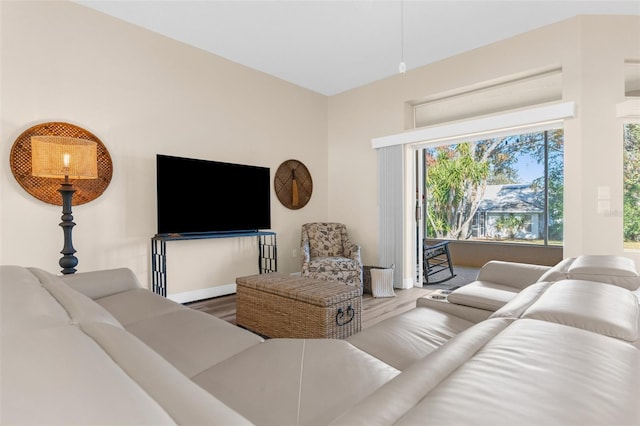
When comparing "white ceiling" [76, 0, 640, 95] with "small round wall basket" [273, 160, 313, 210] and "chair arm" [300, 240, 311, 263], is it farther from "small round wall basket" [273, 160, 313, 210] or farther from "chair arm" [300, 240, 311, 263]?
"chair arm" [300, 240, 311, 263]

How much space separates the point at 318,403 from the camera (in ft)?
3.18

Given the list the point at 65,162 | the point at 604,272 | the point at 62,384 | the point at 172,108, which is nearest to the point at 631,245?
the point at 604,272

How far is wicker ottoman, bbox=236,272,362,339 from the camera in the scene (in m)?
2.29

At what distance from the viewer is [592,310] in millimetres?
937

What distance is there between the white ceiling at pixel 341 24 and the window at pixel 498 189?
2271 millimetres

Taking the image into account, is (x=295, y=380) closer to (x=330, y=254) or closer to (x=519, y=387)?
(x=519, y=387)

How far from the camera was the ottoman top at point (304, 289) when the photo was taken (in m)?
2.32

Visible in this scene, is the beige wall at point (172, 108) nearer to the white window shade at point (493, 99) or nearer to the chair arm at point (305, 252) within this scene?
the white window shade at point (493, 99)

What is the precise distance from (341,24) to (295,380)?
132 inches

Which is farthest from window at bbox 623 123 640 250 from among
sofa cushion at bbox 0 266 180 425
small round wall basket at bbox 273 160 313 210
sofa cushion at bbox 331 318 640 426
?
sofa cushion at bbox 0 266 180 425

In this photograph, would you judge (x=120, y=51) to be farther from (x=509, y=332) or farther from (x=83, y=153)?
(x=509, y=332)

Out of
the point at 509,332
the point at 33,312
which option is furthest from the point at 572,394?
the point at 33,312

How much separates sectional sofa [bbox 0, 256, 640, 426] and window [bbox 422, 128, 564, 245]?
4.71 meters

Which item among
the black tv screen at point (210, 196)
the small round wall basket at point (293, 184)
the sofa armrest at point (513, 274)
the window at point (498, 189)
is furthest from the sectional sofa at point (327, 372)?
the window at point (498, 189)
